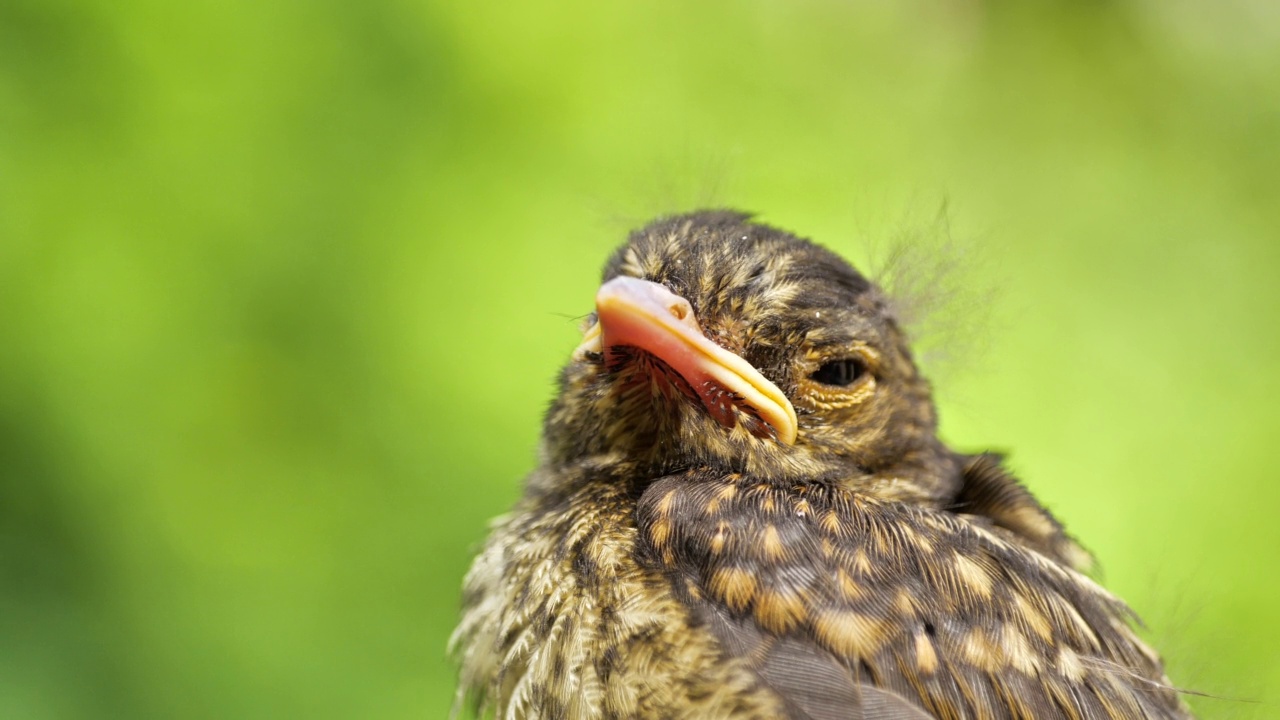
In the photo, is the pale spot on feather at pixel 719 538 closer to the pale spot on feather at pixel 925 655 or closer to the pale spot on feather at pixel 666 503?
the pale spot on feather at pixel 666 503

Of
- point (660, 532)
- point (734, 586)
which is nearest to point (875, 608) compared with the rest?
point (734, 586)

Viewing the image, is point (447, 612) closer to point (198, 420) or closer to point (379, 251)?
point (198, 420)

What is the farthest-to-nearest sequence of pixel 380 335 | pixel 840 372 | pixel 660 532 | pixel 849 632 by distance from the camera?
pixel 380 335 < pixel 840 372 < pixel 660 532 < pixel 849 632

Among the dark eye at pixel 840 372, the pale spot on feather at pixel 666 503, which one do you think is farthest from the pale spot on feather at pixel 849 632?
the dark eye at pixel 840 372

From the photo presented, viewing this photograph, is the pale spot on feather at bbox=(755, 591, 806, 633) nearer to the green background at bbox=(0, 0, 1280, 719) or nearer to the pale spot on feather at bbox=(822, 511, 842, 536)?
the pale spot on feather at bbox=(822, 511, 842, 536)

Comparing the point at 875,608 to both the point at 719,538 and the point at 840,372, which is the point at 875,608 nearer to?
the point at 719,538

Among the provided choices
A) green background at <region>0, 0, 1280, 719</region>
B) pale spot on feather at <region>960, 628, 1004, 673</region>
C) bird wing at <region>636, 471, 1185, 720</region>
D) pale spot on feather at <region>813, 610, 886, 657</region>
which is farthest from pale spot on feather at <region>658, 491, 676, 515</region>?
green background at <region>0, 0, 1280, 719</region>
